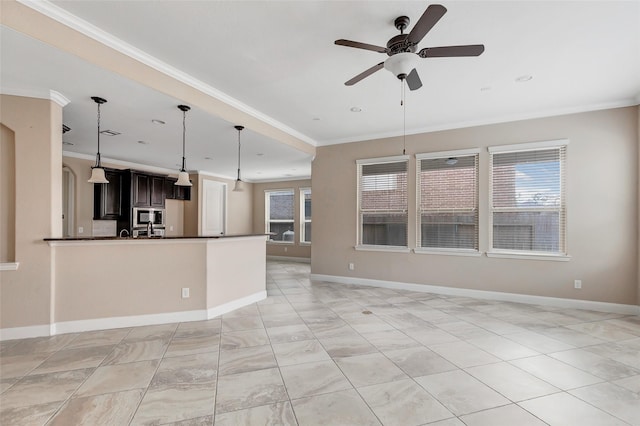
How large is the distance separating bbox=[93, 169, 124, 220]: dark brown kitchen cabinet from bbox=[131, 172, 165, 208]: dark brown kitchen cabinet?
0.27 metres

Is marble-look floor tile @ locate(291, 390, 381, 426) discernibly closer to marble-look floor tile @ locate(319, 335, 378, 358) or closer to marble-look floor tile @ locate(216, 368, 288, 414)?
marble-look floor tile @ locate(216, 368, 288, 414)

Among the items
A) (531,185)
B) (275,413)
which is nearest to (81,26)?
(275,413)

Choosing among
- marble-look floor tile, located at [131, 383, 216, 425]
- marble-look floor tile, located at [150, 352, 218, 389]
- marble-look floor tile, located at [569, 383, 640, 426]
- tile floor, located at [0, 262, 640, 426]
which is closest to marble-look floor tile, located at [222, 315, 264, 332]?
tile floor, located at [0, 262, 640, 426]

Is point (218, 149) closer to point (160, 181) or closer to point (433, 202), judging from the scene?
point (160, 181)

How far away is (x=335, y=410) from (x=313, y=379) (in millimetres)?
421

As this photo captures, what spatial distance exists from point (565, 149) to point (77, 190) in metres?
8.74

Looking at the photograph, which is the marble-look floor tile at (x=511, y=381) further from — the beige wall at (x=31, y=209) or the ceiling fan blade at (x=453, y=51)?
the beige wall at (x=31, y=209)

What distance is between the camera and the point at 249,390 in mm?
2236

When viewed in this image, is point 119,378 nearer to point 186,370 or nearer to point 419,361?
point 186,370

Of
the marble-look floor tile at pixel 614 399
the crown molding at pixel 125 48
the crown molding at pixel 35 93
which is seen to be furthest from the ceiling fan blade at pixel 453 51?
the crown molding at pixel 35 93

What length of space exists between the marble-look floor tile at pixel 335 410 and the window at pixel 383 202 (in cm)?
373

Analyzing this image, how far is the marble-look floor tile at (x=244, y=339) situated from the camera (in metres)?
3.04

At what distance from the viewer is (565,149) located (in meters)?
4.43

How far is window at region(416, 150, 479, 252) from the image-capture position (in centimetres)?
502
